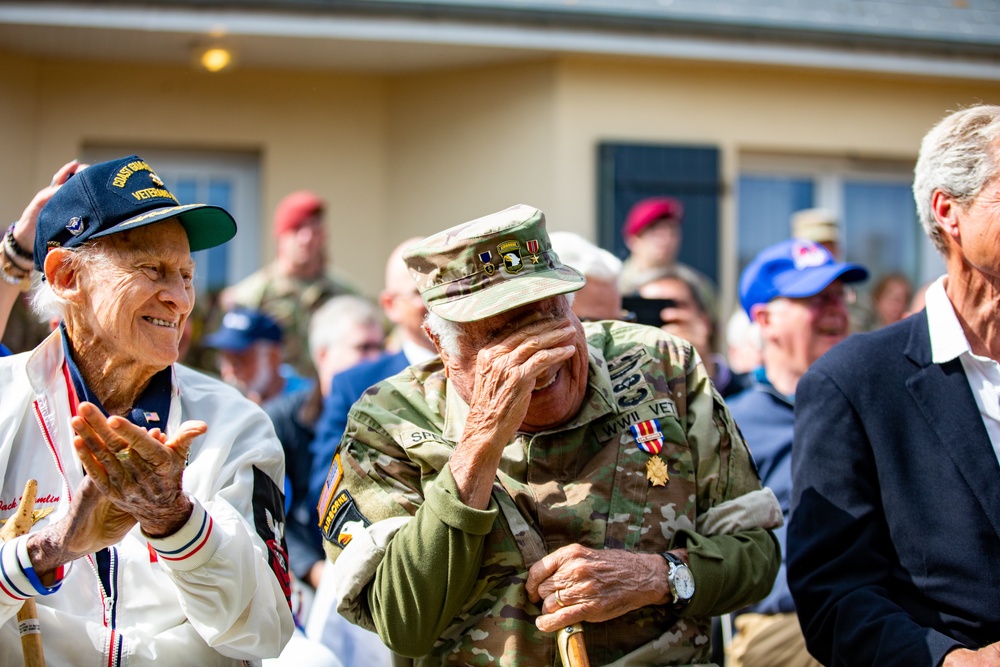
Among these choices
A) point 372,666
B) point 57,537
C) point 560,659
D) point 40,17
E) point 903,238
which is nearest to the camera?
point 57,537

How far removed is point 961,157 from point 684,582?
1.36 metres

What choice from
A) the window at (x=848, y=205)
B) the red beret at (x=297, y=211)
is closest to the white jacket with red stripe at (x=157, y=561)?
the red beret at (x=297, y=211)

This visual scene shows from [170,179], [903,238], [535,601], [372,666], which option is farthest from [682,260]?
[535,601]

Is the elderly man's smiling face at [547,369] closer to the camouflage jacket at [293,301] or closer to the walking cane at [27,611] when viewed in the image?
the walking cane at [27,611]

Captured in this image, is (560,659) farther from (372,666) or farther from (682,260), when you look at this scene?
(682,260)

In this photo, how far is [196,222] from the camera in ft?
10.3

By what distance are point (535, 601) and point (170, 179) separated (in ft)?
21.0

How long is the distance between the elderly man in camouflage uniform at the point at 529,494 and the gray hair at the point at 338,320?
9.30 feet

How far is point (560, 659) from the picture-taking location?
2898 mm

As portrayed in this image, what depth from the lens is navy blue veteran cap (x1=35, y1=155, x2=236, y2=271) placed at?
2.97 m

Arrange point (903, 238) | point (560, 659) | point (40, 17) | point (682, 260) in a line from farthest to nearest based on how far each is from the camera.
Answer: point (903, 238) < point (682, 260) < point (40, 17) < point (560, 659)

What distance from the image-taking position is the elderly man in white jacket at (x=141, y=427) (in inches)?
112

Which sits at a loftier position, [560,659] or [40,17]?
[40,17]

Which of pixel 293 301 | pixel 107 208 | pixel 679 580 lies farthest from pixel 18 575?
pixel 293 301
